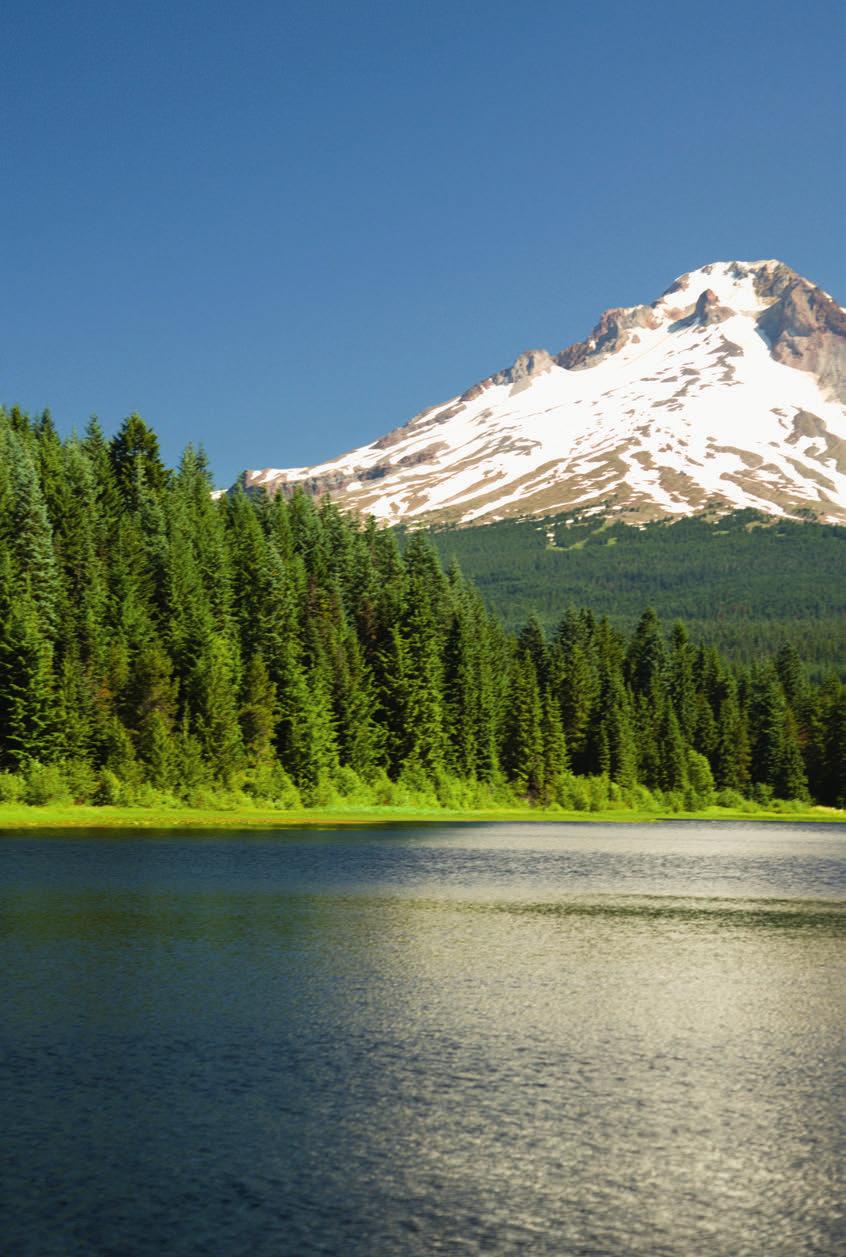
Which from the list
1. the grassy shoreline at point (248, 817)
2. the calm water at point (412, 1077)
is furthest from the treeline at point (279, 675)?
the calm water at point (412, 1077)

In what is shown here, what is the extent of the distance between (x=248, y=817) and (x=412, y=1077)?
208ft

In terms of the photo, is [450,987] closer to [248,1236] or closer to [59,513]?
[248,1236]

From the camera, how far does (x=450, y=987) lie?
82.2 ft

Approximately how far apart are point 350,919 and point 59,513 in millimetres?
70039

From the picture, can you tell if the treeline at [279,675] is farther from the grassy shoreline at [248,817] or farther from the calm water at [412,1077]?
the calm water at [412,1077]

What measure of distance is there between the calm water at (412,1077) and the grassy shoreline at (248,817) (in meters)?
30.6

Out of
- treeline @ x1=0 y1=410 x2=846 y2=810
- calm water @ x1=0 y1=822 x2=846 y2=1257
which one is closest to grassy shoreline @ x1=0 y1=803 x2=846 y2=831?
treeline @ x1=0 y1=410 x2=846 y2=810

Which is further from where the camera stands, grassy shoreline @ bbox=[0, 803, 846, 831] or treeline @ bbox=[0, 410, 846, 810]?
treeline @ bbox=[0, 410, 846, 810]

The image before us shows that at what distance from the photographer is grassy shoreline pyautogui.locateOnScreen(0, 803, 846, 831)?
227ft

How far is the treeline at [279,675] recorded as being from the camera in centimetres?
8344

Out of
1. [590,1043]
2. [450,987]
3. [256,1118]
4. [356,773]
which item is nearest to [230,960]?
[450,987]

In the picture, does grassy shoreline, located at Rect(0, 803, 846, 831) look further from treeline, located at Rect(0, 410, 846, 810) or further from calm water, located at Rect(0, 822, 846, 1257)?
calm water, located at Rect(0, 822, 846, 1257)

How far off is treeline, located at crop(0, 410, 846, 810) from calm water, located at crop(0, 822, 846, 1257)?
44479 millimetres

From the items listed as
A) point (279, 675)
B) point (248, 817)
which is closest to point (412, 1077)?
point (248, 817)
